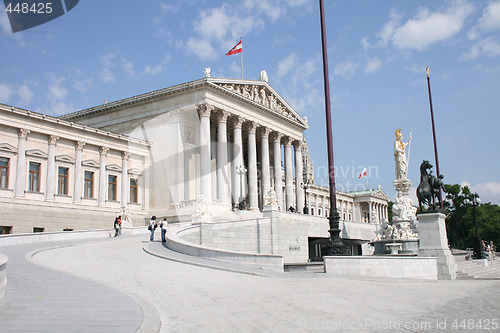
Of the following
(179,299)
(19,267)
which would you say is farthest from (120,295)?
(19,267)

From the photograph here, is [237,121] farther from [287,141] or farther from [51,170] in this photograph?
[51,170]

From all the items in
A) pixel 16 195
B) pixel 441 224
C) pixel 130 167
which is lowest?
pixel 441 224

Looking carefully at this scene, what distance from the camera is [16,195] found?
125 ft

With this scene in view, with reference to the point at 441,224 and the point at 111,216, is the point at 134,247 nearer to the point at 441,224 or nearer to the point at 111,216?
the point at 441,224

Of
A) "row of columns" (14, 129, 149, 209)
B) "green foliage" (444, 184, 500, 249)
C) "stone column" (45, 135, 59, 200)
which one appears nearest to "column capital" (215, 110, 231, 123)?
"row of columns" (14, 129, 149, 209)

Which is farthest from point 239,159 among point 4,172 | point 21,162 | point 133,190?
point 4,172

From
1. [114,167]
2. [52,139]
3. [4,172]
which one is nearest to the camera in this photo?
[4,172]

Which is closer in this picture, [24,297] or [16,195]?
[24,297]

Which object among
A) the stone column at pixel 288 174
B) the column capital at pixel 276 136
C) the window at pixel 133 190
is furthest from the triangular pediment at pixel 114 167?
the stone column at pixel 288 174

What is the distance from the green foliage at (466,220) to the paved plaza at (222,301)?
Answer: 73126 mm

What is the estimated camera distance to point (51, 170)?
136ft

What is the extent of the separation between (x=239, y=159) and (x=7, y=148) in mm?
24249

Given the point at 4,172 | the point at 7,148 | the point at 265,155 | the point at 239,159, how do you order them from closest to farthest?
the point at 7,148, the point at 4,172, the point at 239,159, the point at 265,155

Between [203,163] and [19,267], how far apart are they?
33.9 metres
